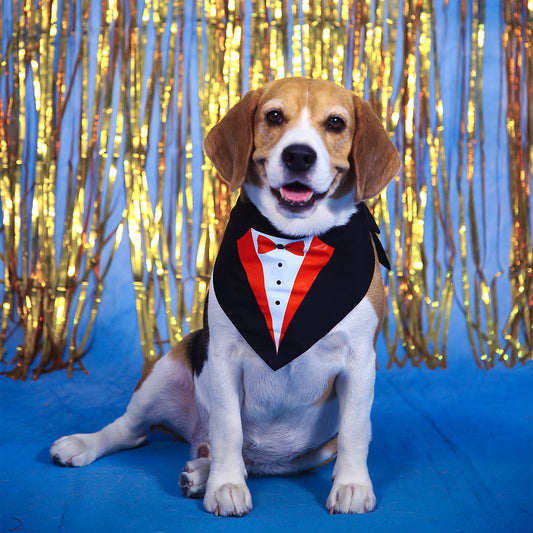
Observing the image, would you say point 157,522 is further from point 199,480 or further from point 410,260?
point 410,260

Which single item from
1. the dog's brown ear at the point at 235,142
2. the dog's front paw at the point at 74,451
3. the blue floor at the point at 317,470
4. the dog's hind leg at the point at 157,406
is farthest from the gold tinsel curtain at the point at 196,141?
the dog's brown ear at the point at 235,142

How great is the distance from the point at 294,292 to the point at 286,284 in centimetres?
3

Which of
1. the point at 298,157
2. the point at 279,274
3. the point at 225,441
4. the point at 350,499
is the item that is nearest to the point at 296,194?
the point at 298,157

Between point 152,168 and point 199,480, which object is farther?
point 152,168

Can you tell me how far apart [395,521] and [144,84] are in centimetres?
239

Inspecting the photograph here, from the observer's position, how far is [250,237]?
78.4 inches

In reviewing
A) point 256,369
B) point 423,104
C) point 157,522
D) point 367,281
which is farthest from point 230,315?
point 423,104

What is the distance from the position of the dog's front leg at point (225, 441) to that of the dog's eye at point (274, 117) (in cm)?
63

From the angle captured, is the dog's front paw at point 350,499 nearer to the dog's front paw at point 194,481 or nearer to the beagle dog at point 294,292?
the beagle dog at point 294,292

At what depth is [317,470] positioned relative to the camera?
7.31ft

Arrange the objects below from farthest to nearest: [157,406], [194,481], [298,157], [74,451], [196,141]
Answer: [196,141] < [157,406] < [74,451] < [194,481] < [298,157]

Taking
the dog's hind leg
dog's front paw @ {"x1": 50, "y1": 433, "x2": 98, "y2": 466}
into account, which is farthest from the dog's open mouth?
dog's front paw @ {"x1": 50, "y1": 433, "x2": 98, "y2": 466}

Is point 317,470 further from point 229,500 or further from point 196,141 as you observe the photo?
point 196,141

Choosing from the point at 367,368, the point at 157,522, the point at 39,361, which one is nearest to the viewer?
the point at 157,522
